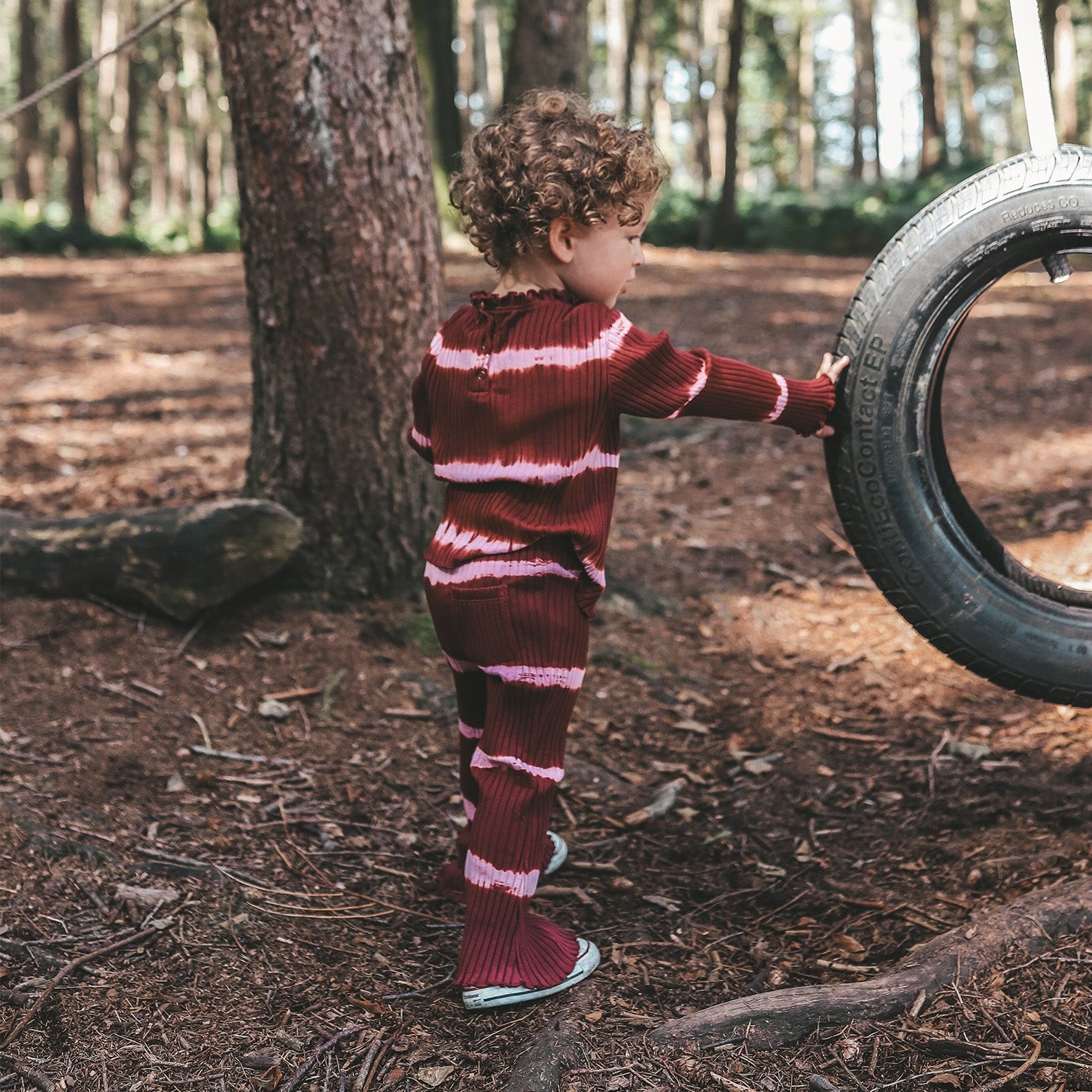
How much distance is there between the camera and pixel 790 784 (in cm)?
344

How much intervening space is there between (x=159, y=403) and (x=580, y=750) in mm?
4561

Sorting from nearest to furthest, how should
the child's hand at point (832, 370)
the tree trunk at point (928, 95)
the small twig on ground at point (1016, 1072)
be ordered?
the small twig on ground at point (1016, 1072) → the child's hand at point (832, 370) → the tree trunk at point (928, 95)

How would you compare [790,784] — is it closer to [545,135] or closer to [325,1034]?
[325,1034]

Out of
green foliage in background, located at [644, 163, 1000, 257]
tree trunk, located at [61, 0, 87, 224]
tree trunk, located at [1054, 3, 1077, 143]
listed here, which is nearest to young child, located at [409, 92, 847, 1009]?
green foliage in background, located at [644, 163, 1000, 257]

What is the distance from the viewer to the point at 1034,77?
238 centimetres

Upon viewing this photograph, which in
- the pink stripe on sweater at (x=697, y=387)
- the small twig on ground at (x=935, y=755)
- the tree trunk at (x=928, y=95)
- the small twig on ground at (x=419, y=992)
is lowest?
the small twig on ground at (x=419, y=992)

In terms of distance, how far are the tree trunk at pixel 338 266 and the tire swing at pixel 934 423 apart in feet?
6.07

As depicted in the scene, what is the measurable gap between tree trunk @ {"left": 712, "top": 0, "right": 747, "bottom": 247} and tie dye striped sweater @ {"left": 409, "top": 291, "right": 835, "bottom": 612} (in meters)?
14.7

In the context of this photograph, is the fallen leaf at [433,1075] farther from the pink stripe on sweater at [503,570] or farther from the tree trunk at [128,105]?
the tree trunk at [128,105]

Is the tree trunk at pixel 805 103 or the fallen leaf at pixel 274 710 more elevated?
the tree trunk at pixel 805 103

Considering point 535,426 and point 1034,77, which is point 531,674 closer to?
point 535,426

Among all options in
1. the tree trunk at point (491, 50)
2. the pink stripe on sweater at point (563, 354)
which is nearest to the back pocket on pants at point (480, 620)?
the pink stripe on sweater at point (563, 354)

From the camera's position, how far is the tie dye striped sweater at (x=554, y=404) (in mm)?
2234

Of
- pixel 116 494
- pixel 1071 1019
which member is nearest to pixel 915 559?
pixel 1071 1019
